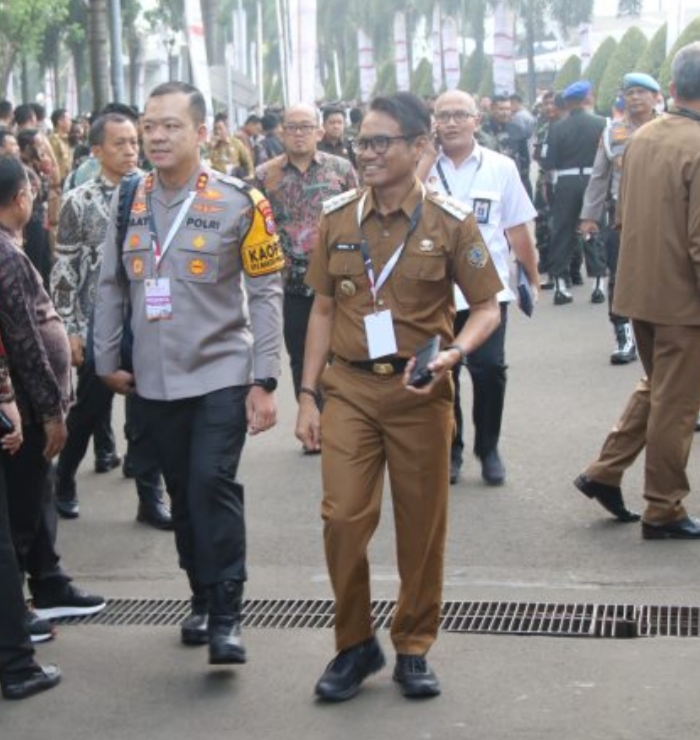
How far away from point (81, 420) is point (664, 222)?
302 cm

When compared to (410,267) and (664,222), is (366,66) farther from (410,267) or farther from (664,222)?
(410,267)

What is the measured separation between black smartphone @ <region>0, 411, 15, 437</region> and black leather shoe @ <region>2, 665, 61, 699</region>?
0.83 metres

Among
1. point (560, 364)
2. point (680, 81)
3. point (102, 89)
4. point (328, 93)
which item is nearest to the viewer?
point (680, 81)

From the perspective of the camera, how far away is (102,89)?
80.0 ft

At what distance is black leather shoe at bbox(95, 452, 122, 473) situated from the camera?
964 centimetres

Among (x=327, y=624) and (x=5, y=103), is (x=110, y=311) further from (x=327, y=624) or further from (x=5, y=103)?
(x=5, y=103)

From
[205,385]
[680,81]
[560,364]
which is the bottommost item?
[560,364]

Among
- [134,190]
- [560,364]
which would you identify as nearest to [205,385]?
[134,190]

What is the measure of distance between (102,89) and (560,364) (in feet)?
43.7

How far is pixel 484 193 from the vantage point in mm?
8562

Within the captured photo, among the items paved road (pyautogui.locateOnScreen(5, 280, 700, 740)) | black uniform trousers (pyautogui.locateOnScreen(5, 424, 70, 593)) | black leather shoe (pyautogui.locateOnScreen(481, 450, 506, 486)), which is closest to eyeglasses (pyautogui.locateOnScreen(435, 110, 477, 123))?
black leather shoe (pyautogui.locateOnScreen(481, 450, 506, 486))

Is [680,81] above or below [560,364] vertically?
above

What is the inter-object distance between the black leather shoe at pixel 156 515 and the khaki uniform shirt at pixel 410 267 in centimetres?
283

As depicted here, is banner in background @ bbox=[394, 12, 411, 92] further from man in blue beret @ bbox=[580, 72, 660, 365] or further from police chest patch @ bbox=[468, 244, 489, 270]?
police chest patch @ bbox=[468, 244, 489, 270]
